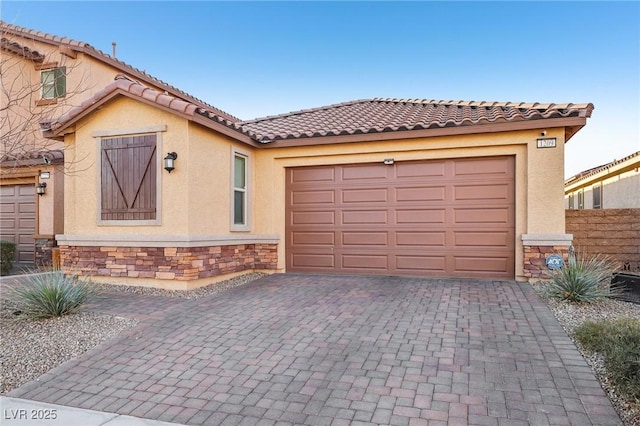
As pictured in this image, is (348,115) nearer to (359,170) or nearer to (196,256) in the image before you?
(359,170)

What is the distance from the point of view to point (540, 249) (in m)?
8.34

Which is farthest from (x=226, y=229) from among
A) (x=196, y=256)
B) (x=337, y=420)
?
(x=337, y=420)

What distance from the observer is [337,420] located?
3.24 m

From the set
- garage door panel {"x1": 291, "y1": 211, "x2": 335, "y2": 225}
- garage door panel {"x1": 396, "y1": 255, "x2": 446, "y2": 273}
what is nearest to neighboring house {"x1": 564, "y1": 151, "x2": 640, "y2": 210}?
garage door panel {"x1": 396, "y1": 255, "x2": 446, "y2": 273}

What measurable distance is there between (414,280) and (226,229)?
4345 millimetres

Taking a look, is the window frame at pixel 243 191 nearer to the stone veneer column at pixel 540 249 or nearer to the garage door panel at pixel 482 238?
the garage door panel at pixel 482 238

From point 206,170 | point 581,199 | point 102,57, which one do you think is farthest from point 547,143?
point 581,199

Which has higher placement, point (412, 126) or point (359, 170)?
point (412, 126)

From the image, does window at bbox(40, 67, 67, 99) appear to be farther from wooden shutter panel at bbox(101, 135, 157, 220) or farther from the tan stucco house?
wooden shutter panel at bbox(101, 135, 157, 220)

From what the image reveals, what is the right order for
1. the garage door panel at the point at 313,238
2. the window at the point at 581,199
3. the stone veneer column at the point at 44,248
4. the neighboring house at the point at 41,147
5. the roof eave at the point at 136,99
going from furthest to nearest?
the window at the point at 581,199
the stone veneer column at the point at 44,248
the neighboring house at the point at 41,147
the garage door panel at the point at 313,238
the roof eave at the point at 136,99

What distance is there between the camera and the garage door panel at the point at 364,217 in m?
9.63

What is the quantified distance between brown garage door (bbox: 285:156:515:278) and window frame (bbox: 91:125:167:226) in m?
3.29

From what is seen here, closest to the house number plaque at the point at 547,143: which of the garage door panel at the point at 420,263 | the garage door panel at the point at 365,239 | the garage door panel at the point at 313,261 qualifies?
the garage door panel at the point at 420,263

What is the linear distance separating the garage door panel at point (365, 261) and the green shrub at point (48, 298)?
18.4ft
